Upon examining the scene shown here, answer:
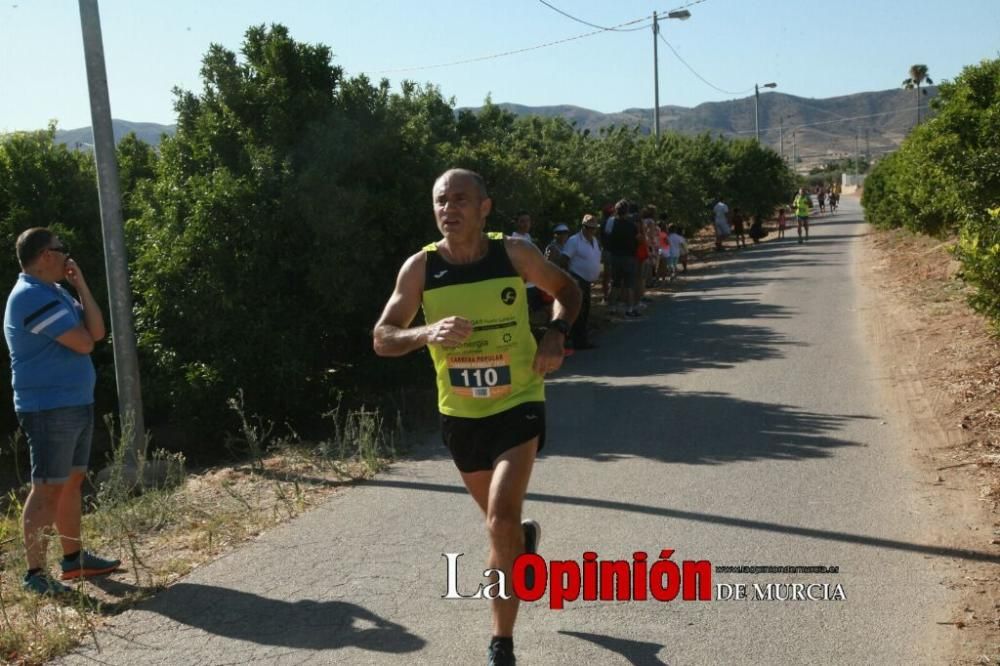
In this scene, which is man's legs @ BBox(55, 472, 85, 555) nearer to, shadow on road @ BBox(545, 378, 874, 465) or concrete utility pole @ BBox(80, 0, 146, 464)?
concrete utility pole @ BBox(80, 0, 146, 464)

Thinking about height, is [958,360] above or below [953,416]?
above

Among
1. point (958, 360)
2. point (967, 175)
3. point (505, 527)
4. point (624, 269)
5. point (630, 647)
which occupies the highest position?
point (967, 175)

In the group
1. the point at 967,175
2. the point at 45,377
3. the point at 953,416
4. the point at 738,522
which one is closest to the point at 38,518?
the point at 45,377

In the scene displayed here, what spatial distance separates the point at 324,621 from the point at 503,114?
24.4 m

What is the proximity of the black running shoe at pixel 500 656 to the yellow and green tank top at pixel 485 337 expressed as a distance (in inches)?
37.6

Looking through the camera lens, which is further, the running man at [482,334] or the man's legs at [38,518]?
the man's legs at [38,518]

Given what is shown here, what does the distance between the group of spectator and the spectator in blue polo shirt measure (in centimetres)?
518

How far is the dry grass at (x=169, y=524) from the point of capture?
523 centimetres

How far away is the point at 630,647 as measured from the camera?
15.2 feet

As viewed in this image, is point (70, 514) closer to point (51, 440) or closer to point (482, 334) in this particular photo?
point (51, 440)

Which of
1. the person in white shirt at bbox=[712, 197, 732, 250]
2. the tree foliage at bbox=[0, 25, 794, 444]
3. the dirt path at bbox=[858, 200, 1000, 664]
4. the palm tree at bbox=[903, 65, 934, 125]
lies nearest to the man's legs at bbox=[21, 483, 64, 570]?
the dirt path at bbox=[858, 200, 1000, 664]

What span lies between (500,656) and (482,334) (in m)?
1.32

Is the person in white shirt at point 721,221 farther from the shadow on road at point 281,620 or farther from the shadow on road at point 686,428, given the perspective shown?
the shadow on road at point 281,620

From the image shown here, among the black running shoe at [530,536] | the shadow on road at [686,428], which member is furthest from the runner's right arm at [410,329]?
the shadow on road at [686,428]
